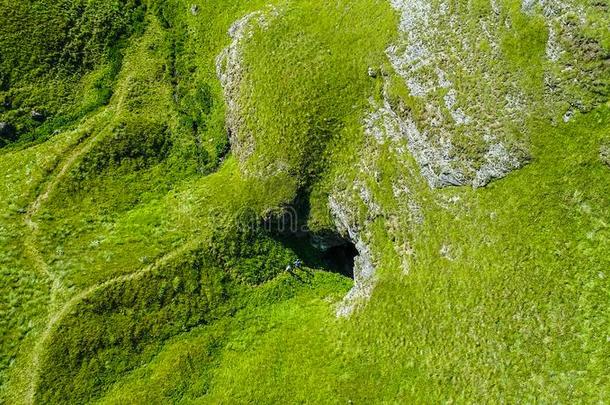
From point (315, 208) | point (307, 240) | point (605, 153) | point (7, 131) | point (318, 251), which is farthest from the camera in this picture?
point (7, 131)

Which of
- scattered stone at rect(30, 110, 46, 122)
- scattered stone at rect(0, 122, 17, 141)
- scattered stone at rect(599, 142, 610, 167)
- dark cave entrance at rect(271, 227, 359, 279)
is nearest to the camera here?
scattered stone at rect(599, 142, 610, 167)

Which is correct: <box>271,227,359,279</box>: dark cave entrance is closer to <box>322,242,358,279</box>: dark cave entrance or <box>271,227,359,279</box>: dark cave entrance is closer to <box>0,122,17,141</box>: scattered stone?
<box>322,242,358,279</box>: dark cave entrance

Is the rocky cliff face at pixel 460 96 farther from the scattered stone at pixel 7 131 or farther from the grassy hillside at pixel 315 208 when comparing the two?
the scattered stone at pixel 7 131

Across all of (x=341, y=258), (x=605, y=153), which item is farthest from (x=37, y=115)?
(x=605, y=153)

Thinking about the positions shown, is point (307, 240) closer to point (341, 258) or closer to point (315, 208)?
point (315, 208)

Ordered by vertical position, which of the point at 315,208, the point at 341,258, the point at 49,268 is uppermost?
the point at 49,268

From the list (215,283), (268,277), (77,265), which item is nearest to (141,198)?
(77,265)

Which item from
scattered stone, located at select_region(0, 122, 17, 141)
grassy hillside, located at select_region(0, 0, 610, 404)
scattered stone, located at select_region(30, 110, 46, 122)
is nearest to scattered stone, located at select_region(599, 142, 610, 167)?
grassy hillside, located at select_region(0, 0, 610, 404)

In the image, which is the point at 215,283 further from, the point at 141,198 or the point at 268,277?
the point at 141,198
